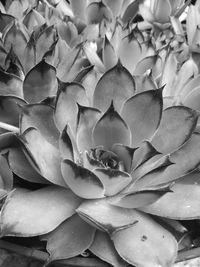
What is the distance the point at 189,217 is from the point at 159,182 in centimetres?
8

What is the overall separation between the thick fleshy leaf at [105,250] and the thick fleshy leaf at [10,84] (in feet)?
0.98

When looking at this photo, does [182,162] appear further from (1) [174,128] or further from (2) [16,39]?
(2) [16,39]

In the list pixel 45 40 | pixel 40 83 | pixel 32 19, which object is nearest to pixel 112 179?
pixel 40 83

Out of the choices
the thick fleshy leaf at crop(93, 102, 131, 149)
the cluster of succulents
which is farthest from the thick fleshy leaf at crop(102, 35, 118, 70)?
the thick fleshy leaf at crop(93, 102, 131, 149)

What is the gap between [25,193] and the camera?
2.63ft

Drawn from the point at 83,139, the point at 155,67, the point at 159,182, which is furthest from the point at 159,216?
the point at 155,67

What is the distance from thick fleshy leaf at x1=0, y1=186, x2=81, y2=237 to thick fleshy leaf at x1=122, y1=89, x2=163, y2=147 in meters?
0.15

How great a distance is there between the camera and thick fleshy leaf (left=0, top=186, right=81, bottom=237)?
2.42 feet

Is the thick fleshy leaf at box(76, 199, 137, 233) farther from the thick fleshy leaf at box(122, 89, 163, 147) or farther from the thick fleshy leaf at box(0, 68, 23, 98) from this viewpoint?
the thick fleshy leaf at box(0, 68, 23, 98)

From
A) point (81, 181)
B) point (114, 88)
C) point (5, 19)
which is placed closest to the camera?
point (81, 181)

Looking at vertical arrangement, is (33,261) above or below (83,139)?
below

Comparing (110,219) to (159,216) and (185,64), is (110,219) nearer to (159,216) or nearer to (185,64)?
(159,216)

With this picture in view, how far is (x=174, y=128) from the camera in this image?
0.85 metres

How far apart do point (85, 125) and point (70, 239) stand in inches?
7.5
